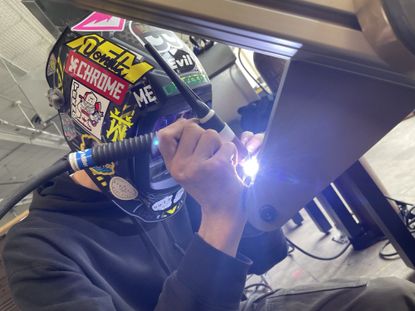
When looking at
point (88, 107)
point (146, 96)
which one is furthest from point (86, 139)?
point (146, 96)

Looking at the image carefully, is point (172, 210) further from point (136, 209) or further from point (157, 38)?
point (157, 38)

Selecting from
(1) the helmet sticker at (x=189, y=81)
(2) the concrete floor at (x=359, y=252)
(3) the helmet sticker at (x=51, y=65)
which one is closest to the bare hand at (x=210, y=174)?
(1) the helmet sticker at (x=189, y=81)

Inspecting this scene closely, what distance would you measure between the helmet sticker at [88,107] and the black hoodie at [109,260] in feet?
0.47

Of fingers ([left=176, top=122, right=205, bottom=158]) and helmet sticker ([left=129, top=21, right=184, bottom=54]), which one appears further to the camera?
helmet sticker ([left=129, top=21, right=184, bottom=54])

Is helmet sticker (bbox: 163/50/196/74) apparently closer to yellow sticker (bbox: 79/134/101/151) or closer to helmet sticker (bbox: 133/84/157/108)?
helmet sticker (bbox: 133/84/157/108)

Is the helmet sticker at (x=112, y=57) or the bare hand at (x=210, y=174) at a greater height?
the helmet sticker at (x=112, y=57)

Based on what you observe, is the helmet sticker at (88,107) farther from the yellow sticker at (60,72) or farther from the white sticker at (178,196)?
the white sticker at (178,196)

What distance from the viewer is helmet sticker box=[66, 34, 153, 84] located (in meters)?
0.71

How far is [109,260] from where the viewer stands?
77 centimetres

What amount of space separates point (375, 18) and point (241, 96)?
143cm

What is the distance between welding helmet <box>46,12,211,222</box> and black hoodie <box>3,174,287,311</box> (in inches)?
3.0

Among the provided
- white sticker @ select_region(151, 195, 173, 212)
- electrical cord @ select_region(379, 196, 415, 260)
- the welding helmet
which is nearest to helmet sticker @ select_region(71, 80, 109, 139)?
the welding helmet

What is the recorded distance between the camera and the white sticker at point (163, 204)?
818mm

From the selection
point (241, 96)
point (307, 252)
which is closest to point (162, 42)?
point (241, 96)
